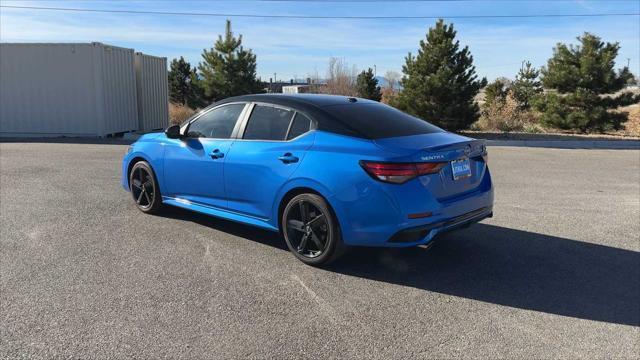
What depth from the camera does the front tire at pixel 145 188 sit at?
6.34 m

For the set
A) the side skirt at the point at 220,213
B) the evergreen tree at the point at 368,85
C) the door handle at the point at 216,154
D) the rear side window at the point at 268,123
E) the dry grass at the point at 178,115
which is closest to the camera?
the rear side window at the point at 268,123

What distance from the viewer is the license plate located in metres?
4.46

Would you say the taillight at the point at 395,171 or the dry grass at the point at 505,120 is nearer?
the taillight at the point at 395,171

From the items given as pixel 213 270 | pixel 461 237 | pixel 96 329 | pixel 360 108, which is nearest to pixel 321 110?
pixel 360 108

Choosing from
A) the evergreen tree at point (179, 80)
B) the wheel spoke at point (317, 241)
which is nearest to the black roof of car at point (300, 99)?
the wheel spoke at point (317, 241)

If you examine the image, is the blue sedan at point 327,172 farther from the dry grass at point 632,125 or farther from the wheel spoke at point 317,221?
the dry grass at point 632,125

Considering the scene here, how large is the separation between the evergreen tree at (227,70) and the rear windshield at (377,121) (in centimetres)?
1967

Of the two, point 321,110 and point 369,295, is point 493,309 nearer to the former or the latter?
point 369,295

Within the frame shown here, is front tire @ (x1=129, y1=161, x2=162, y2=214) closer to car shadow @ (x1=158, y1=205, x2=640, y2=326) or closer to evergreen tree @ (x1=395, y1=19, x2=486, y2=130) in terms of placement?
car shadow @ (x1=158, y1=205, x2=640, y2=326)

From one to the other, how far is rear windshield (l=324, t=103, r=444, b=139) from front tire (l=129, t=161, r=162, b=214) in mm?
2618

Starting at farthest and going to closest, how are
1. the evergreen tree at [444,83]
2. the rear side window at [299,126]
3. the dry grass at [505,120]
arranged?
the dry grass at [505,120], the evergreen tree at [444,83], the rear side window at [299,126]

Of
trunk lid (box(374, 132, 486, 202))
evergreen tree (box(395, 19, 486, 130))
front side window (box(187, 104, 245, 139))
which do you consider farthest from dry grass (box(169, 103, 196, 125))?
trunk lid (box(374, 132, 486, 202))

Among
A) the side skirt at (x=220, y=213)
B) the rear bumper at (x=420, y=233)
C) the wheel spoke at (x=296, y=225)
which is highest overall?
the rear bumper at (x=420, y=233)

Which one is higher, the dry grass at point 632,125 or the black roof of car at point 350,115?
the black roof of car at point 350,115
